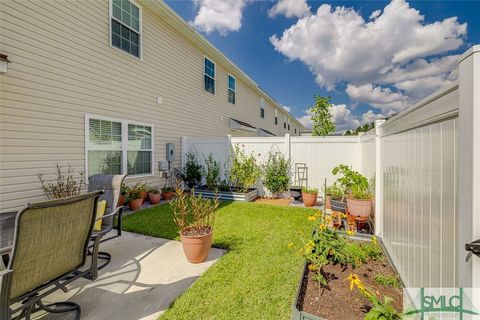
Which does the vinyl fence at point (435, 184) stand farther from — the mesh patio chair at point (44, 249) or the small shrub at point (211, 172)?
the small shrub at point (211, 172)

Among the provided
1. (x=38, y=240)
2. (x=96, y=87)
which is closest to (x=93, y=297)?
(x=38, y=240)

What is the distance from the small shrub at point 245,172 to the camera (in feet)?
24.8

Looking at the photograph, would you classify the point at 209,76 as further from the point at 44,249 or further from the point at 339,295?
the point at 339,295

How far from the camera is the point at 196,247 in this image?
3.09 meters

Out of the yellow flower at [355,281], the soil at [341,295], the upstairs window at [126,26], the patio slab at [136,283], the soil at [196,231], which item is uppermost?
the upstairs window at [126,26]

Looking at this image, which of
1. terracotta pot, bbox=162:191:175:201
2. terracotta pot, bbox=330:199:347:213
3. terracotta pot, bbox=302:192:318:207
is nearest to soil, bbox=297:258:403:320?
terracotta pot, bbox=330:199:347:213

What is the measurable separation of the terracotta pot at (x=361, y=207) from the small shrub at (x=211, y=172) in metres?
4.80

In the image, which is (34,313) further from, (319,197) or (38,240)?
(319,197)

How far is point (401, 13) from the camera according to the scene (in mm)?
4816

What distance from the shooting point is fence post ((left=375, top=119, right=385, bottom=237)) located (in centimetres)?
353

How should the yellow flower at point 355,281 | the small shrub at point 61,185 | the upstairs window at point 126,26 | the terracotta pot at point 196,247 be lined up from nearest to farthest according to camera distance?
the yellow flower at point 355,281
the terracotta pot at point 196,247
the small shrub at point 61,185
the upstairs window at point 126,26

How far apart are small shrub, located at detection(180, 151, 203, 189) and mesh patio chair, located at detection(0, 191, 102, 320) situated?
589 centimetres

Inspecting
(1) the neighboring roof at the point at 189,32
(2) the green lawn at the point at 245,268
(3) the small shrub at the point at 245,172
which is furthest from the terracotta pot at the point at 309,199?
(1) the neighboring roof at the point at 189,32

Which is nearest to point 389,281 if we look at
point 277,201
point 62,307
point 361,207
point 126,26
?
point 361,207
